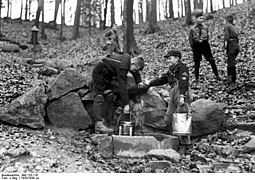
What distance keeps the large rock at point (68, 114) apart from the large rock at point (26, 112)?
8.9 inches

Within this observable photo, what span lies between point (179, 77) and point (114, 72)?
1311 millimetres

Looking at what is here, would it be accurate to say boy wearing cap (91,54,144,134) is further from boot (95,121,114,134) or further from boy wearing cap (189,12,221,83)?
boy wearing cap (189,12,221,83)

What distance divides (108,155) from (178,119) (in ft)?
4.22

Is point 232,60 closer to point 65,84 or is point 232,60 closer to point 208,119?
point 208,119

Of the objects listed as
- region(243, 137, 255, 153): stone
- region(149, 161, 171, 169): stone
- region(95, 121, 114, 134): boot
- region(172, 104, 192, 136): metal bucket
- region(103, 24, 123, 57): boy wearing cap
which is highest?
region(103, 24, 123, 57): boy wearing cap

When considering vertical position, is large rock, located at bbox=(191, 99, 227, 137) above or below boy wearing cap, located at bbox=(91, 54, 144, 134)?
below

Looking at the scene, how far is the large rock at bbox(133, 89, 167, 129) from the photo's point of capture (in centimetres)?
603

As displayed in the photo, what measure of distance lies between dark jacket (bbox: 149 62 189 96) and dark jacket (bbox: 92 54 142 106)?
2.11 ft

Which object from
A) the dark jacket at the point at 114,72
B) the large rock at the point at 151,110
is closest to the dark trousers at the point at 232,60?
the large rock at the point at 151,110

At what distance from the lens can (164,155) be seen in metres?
4.55

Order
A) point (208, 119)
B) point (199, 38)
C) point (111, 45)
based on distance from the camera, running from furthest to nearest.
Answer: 1. point (199, 38)
2. point (111, 45)
3. point (208, 119)

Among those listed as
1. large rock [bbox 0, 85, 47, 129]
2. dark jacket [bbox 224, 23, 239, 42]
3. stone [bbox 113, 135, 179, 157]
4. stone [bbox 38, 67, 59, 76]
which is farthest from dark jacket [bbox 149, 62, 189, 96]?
stone [bbox 38, 67, 59, 76]

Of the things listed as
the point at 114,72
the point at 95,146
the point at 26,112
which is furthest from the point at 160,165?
the point at 26,112

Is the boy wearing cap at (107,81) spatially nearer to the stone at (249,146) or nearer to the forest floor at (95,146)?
the forest floor at (95,146)
